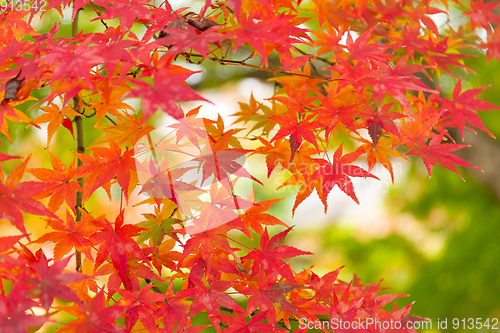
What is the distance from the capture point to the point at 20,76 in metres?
0.51

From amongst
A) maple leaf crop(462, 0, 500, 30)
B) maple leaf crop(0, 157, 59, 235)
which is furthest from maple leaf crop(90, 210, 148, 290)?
maple leaf crop(462, 0, 500, 30)

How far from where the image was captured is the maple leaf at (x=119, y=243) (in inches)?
21.9

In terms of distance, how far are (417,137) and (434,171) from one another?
232 cm

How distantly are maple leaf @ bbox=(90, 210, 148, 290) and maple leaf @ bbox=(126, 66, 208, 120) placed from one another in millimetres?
241

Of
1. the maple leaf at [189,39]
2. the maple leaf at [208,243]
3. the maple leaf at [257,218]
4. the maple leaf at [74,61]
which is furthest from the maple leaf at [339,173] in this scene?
the maple leaf at [74,61]

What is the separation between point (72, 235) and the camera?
575mm

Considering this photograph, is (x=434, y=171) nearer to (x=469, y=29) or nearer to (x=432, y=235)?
(x=432, y=235)

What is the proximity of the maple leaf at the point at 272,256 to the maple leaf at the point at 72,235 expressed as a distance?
280mm

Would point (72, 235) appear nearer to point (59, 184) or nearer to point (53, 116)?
point (59, 184)

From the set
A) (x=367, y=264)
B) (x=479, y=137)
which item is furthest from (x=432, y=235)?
(x=479, y=137)

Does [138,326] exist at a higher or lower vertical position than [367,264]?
higher

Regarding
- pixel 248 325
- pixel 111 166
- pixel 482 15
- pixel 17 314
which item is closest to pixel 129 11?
pixel 111 166

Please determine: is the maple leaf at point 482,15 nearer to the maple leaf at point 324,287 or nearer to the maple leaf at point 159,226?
the maple leaf at point 324,287

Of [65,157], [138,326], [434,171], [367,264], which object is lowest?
[367,264]
